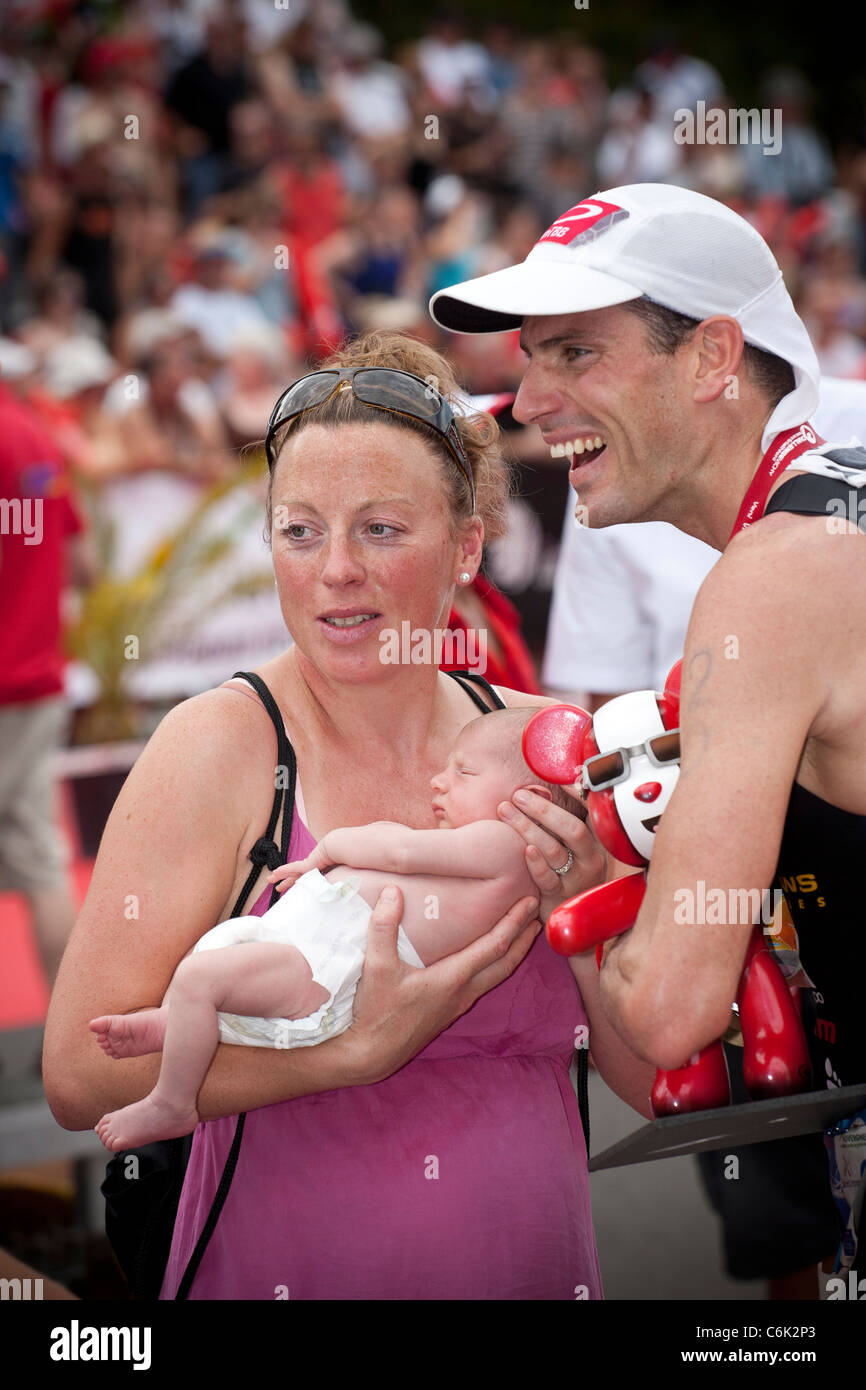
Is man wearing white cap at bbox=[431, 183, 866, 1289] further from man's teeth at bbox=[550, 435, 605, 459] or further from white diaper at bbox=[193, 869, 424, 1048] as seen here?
white diaper at bbox=[193, 869, 424, 1048]

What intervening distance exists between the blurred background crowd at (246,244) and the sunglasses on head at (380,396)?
342mm

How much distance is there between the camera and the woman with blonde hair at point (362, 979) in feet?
6.86

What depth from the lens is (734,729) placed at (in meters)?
1.79

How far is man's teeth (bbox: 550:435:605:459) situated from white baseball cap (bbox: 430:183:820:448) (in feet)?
0.65

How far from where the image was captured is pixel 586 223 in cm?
213

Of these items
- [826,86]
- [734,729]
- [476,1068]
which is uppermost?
[826,86]

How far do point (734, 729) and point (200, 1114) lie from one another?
1.00 metres

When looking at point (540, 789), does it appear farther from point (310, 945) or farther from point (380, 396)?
point (380, 396)

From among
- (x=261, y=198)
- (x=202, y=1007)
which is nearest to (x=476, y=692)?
(x=202, y=1007)

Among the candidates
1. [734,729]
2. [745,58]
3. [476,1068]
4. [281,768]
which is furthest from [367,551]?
[745,58]

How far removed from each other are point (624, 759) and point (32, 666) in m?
3.97

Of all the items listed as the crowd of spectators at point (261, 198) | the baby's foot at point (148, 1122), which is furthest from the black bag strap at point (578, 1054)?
the crowd of spectators at point (261, 198)

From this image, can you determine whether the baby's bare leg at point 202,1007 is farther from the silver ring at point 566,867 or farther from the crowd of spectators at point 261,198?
the crowd of spectators at point 261,198
